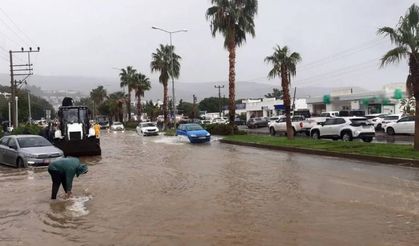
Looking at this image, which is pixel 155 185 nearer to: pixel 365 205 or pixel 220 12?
pixel 365 205

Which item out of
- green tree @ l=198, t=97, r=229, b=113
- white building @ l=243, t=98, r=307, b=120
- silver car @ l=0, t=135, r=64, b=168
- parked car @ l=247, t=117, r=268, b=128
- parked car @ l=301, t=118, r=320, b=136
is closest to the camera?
silver car @ l=0, t=135, r=64, b=168

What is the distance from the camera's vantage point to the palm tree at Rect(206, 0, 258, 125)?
43125 millimetres

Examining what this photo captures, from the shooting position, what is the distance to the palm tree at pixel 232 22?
43.1 meters

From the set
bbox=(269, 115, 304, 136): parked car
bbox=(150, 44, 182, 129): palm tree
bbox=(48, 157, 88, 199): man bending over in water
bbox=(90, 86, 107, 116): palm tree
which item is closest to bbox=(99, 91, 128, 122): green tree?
bbox=(90, 86, 107, 116): palm tree

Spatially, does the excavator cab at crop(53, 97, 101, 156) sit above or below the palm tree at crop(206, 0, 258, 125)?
below

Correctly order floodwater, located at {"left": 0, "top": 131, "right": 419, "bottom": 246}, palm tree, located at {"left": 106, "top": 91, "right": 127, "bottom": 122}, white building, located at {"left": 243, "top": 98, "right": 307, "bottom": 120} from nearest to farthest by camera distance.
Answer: floodwater, located at {"left": 0, "top": 131, "right": 419, "bottom": 246}, white building, located at {"left": 243, "top": 98, "right": 307, "bottom": 120}, palm tree, located at {"left": 106, "top": 91, "right": 127, "bottom": 122}

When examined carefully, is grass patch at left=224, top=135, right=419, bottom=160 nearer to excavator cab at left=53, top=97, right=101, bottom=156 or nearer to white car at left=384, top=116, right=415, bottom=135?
white car at left=384, top=116, right=415, bottom=135

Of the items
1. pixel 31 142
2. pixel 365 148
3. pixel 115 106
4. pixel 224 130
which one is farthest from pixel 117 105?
pixel 365 148

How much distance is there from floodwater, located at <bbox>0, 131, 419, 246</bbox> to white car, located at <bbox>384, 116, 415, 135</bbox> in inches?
632

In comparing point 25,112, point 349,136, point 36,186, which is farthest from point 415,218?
point 25,112

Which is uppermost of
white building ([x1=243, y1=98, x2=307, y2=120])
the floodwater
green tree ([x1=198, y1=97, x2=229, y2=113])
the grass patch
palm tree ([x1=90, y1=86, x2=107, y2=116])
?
palm tree ([x1=90, y1=86, x2=107, y2=116])

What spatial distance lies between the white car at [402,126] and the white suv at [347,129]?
16.6 ft

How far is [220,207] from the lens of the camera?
11.4 metres

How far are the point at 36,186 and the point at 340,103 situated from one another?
62608 mm
